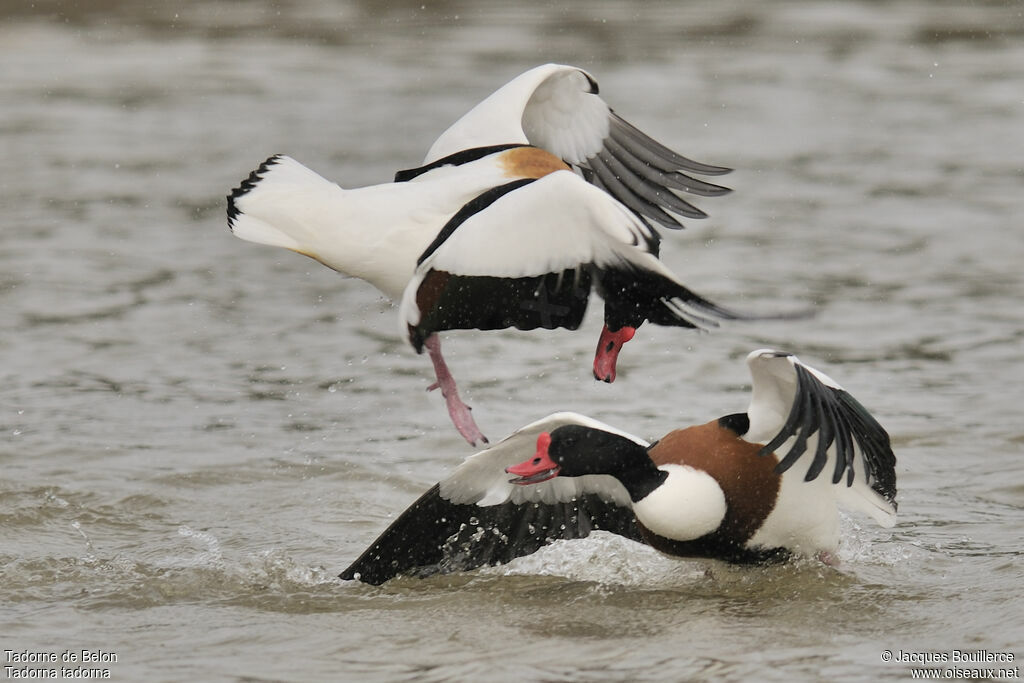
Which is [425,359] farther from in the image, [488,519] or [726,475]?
[726,475]

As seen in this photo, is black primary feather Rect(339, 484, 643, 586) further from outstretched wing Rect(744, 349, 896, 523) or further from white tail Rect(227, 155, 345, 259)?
white tail Rect(227, 155, 345, 259)

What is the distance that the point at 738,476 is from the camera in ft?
17.4

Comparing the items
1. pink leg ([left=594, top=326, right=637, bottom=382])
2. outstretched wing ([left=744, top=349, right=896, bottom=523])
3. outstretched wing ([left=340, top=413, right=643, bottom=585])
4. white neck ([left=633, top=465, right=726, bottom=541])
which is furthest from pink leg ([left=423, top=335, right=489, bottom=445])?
outstretched wing ([left=744, top=349, right=896, bottom=523])

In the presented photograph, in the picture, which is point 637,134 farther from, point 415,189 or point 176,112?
point 176,112

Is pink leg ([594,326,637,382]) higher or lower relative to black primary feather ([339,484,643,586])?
higher

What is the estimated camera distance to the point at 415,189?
531cm

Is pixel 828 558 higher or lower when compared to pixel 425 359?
lower

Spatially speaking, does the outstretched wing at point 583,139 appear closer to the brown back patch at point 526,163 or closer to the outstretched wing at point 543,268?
the brown back patch at point 526,163

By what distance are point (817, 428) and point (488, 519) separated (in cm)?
146

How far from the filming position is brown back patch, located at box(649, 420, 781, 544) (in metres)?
5.29

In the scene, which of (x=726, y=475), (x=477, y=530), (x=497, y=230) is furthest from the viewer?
(x=477, y=530)

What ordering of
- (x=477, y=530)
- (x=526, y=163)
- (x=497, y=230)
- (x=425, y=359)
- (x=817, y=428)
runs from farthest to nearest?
(x=425, y=359) → (x=477, y=530) → (x=526, y=163) → (x=817, y=428) → (x=497, y=230)

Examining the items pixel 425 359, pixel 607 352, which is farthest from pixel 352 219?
pixel 425 359

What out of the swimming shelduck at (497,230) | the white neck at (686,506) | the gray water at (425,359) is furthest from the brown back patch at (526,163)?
the gray water at (425,359)
